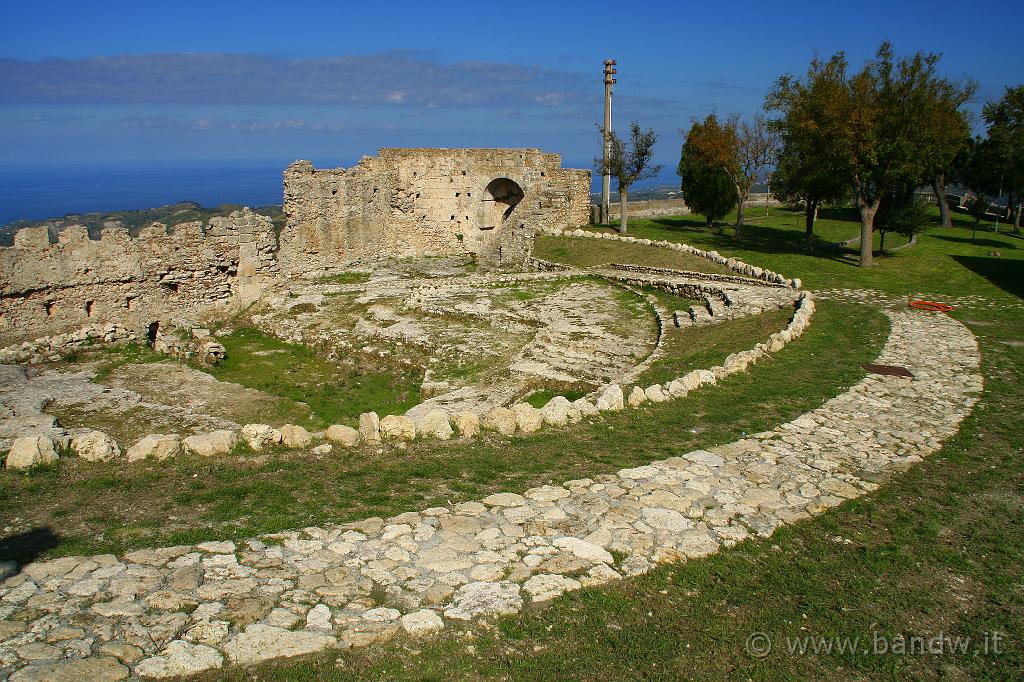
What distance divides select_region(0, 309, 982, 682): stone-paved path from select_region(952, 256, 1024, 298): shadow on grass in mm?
16366

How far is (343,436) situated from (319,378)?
7.87 m

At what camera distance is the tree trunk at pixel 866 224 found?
25.3 meters

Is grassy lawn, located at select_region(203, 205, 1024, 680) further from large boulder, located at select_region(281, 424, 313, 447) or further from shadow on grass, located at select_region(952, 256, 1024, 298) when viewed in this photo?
shadow on grass, located at select_region(952, 256, 1024, 298)

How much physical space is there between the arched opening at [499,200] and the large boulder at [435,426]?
2650 centimetres

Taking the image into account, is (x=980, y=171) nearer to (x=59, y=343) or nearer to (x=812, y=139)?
(x=812, y=139)

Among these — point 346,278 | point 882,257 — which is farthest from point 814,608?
point 882,257

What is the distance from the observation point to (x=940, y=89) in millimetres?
25750

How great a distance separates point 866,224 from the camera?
25.5 metres

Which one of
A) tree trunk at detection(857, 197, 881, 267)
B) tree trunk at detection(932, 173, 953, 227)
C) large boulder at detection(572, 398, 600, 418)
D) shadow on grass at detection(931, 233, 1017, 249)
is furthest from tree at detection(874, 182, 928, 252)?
large boulder at detection(572, 398, 600, 418)

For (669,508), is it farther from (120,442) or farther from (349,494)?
(120,442)

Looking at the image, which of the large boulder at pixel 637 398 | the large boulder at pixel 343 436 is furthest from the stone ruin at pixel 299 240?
the large boulder at pixel 637 398

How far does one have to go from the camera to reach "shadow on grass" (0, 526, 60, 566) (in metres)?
6.08

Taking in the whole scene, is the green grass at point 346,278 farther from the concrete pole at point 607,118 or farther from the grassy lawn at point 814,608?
the grassy lawn at point 814,608

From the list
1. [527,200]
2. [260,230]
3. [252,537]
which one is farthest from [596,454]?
[527,200]
